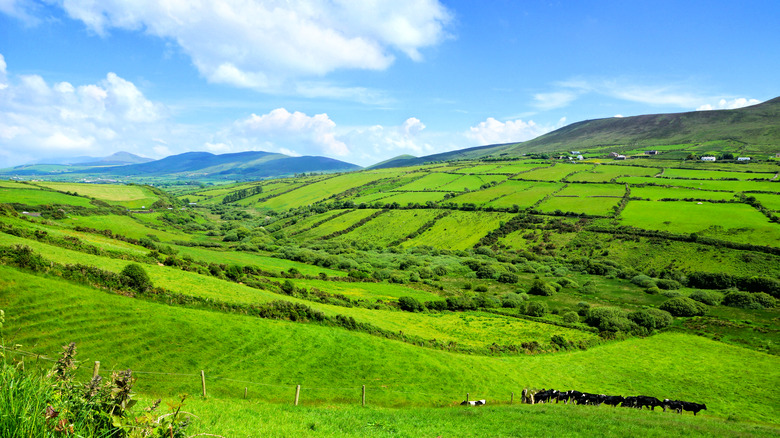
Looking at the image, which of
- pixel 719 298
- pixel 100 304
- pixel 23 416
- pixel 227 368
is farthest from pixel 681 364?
pixel 100 304

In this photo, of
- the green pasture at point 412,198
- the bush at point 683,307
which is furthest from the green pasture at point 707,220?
the green pasture at point 412,198

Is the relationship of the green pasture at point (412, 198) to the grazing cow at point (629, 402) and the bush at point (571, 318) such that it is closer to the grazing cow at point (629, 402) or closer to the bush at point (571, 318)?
the bush at point (571, 318)

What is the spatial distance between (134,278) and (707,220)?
134m

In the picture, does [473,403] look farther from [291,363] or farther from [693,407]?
[693,407]

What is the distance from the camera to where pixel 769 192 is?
11869 cm

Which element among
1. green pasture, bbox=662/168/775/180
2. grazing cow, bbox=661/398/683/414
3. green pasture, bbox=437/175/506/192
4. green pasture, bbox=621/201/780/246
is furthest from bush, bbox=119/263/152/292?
green pasture, bbox=662/168/775/180

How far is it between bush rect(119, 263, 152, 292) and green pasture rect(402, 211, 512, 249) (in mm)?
99573

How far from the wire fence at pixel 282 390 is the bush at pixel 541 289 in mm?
51167

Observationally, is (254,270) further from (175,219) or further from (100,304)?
(175,219)

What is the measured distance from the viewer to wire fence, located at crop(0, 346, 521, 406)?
2048cm

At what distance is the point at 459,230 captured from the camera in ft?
431

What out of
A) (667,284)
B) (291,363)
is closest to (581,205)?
(667,284)

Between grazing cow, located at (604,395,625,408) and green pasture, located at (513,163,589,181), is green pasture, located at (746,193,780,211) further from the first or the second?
grazing cow, located at (604,395,625,408)

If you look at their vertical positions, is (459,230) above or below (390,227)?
below
